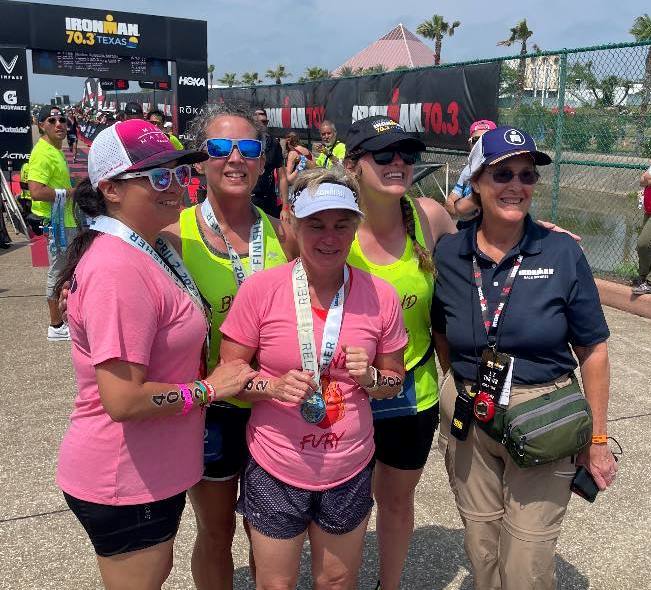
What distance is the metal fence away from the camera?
284 inches

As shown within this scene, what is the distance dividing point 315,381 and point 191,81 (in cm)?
1663

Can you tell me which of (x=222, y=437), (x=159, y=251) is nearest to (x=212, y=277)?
(x=159, y=251)

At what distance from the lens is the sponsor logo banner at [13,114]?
12.8 meters

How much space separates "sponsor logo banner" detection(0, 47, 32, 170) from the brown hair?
1268 cm

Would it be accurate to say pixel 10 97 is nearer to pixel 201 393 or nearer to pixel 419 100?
pixel 419 100

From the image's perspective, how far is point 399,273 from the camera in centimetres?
230

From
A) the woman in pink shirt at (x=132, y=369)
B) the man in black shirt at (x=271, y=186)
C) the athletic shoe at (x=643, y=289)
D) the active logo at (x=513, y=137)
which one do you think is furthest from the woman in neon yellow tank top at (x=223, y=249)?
the man in black shirt at (x=271, y=186)

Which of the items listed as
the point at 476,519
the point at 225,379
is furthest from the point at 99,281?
the point at 476,519

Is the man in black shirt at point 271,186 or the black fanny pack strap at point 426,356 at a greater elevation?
the man in black shirt at point 271,186

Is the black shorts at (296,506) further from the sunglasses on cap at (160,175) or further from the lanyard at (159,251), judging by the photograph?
the sunglasses on cap at (160,175)

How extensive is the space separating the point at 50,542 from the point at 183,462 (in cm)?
166

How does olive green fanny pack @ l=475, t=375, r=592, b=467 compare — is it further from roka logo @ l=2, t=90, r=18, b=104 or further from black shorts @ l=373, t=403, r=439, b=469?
roka logo @ l=2, t=90, r=18, b=104

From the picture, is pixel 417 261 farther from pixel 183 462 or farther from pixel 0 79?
pixel 0 79

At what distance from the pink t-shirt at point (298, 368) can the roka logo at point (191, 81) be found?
1623 centimetres
